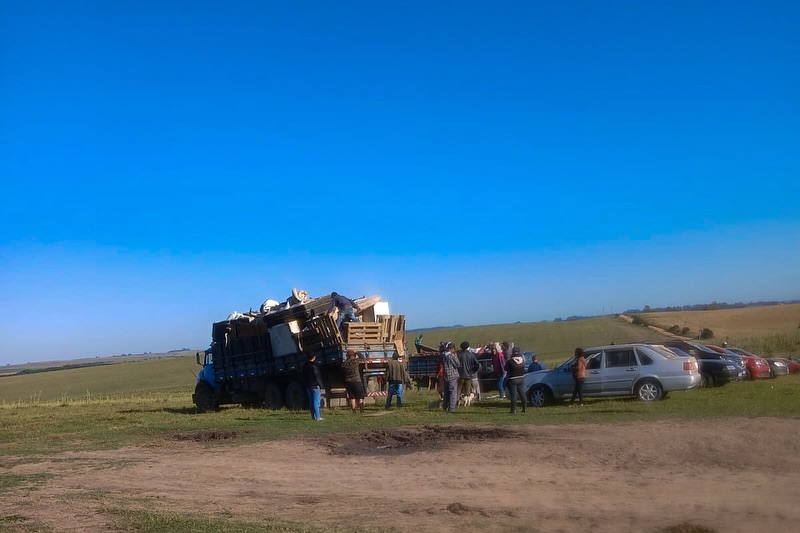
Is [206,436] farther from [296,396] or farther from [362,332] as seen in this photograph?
[362,332]

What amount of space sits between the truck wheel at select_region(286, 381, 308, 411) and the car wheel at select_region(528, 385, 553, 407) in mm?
6099

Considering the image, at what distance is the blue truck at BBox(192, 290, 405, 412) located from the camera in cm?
1970

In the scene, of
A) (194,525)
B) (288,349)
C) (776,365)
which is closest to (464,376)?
(288,349)

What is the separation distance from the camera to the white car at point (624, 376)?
56.5ft

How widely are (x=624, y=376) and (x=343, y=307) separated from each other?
757 cm

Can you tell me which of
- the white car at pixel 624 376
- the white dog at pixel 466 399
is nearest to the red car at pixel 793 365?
the white car at pixel 624 376

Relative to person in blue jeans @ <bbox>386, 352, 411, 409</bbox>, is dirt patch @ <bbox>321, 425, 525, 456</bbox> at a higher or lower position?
lower

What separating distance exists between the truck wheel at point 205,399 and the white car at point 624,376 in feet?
33.0

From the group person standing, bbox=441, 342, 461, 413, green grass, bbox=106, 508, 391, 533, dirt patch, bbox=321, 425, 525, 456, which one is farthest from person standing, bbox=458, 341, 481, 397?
green grass, bbox=106, 508, 391, 533

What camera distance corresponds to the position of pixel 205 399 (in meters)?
23.1

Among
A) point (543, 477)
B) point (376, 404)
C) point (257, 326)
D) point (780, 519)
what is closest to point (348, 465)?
point (543, 477)

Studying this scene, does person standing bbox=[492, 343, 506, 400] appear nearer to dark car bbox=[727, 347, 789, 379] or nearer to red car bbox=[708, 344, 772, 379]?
red car bbox=[708, 344, 772, 379]

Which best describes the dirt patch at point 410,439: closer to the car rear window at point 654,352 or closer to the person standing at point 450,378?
the person standing at point 450,378

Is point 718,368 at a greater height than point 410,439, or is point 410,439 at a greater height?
point 718,368
